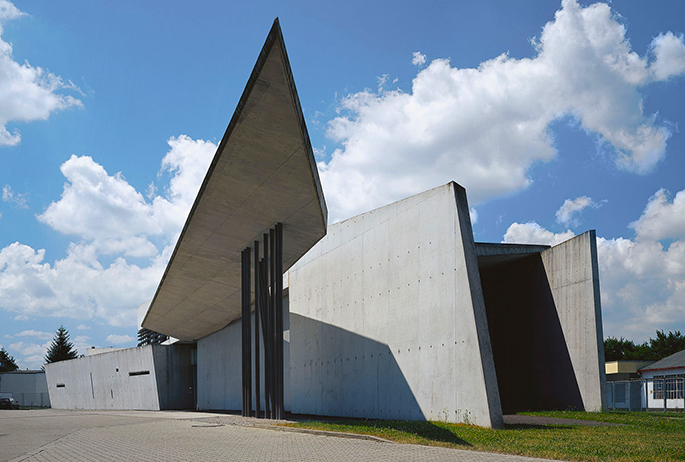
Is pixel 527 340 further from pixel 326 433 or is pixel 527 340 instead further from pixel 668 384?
pixel 668 384

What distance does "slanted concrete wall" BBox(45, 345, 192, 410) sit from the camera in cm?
3105

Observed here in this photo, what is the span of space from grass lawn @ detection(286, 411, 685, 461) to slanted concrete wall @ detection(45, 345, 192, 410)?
20205mm

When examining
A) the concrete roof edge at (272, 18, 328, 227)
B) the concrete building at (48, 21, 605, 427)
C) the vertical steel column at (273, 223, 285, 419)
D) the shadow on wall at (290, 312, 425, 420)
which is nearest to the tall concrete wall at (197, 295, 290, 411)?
the concrete building at (48, 21, 605, 427)

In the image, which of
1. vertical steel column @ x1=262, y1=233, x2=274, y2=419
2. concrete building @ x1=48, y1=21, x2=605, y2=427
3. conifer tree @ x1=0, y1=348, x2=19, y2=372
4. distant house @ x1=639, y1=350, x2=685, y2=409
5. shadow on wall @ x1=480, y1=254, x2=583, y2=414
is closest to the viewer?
concrete building @ x1=48, y1=21, x2=605, y2=427

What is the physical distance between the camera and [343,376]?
1884cm

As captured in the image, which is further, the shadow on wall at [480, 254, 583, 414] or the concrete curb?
the shadow on wall at [480, 254, 583, 414]

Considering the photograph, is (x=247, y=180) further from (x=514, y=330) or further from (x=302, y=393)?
(x=514, y=330)

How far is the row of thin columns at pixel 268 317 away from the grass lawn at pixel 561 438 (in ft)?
13.9

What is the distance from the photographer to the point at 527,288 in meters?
20.8

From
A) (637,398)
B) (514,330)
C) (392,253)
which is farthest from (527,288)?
(637,398)

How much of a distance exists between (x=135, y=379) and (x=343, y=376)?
1791 centimetres

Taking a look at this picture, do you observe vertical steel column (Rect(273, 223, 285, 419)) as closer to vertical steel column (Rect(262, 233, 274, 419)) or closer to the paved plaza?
vertical steel column (Rect(262, 233, 274, 419))

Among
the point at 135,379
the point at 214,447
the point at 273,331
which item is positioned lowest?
the point at 135,379

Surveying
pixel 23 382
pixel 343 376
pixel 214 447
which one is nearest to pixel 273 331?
pixel 343 376
